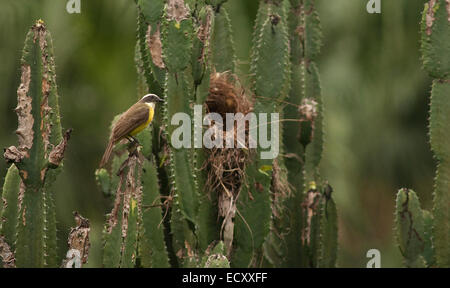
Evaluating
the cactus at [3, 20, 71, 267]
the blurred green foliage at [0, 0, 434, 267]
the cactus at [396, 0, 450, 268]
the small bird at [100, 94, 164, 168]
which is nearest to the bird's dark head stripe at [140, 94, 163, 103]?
the small bird at [100, 94, 164, 168]

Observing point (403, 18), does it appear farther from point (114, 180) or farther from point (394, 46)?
point (114, 180)

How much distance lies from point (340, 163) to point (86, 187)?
3.08 m

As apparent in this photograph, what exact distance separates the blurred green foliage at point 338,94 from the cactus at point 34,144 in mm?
6105

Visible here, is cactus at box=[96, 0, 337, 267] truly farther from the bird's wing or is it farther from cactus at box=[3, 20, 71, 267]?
cactus at box=[3, 20, 71, 267]

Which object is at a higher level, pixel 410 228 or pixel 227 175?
pixel 227 175

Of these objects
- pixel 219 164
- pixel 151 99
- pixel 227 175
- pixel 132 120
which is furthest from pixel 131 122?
pixel 227 175

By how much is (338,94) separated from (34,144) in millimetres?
7822

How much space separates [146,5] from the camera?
17.5 ft

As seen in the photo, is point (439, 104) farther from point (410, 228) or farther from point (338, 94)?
point (338, 94)

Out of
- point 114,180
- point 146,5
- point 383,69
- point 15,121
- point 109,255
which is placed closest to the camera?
point 109,255

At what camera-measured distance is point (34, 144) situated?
470 cm

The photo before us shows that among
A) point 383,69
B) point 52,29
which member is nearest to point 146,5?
point 52,29

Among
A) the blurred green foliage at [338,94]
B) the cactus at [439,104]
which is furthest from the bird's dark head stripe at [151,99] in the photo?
the blurred green foliage at [338,94]

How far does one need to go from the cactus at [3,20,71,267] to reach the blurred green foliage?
6105 mm
